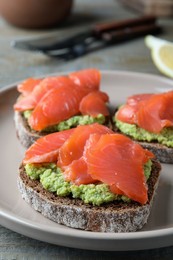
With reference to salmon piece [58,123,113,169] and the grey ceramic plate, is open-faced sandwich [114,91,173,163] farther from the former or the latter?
salmon piece [58,123,113,169]

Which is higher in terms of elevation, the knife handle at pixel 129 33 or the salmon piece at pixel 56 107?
the salmon piece at pixel 56 107

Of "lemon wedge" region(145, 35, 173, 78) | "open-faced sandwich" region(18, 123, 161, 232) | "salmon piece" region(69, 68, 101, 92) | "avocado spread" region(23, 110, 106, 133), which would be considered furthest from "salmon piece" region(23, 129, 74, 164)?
"lemon wedge" region(145, 35, 173, 78)

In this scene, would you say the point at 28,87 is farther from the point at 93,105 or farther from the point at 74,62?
the point at 74,62

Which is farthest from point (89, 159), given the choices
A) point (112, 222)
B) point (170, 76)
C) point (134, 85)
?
point (170, 76)

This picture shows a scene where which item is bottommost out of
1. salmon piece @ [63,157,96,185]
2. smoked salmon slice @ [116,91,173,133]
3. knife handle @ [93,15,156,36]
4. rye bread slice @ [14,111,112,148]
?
knife handle @ [93,15,156,36]

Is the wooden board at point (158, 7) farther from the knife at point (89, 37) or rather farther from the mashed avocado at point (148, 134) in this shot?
the mashed avocado at point (148, 134)

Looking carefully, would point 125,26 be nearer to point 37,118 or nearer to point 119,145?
point 37,118

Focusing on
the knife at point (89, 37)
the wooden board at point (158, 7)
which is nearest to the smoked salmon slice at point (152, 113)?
the knife at point (89, 37)
